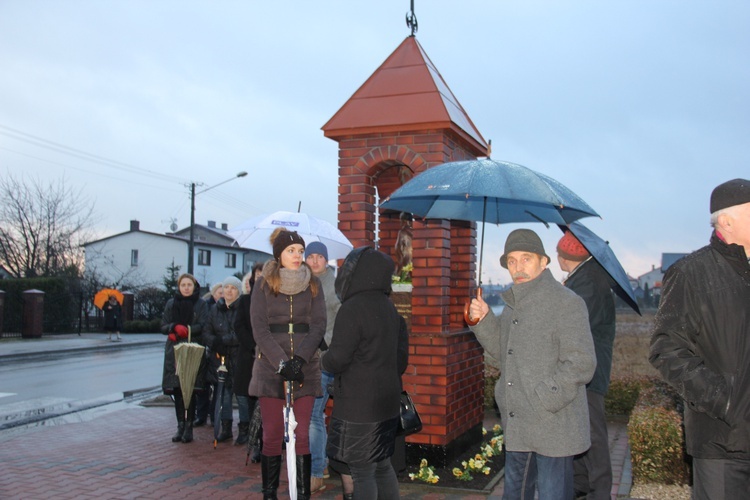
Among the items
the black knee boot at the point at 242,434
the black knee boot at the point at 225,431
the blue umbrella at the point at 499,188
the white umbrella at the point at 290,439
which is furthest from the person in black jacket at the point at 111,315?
the blue umbrella at the point at 499,188

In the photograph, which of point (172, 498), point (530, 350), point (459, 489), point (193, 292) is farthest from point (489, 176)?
point (193, 292)

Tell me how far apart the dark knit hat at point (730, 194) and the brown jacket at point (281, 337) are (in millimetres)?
2771

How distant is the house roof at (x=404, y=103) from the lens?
19.9 feet

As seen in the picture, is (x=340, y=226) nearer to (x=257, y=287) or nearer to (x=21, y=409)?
(x=257, y=287)

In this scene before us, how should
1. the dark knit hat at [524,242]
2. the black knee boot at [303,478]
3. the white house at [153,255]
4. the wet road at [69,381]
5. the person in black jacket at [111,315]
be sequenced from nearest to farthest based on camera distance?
the dark knit hat at [524,242], the black knee boot at [303,478], the wet road at [69,381], the person in black jacket at [111,315], the white house at [153,255]

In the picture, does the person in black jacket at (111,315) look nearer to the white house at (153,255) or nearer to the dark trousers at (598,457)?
the dark trousers at (598,457)

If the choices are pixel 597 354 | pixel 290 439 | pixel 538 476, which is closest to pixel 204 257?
pixel 290 439

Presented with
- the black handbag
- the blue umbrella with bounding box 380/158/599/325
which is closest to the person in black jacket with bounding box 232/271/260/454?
the blue umbrella with bounding box 380/158/599/325

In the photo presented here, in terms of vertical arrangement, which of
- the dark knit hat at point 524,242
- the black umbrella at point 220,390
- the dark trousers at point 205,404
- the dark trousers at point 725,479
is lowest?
the dark trousers at point 205,404

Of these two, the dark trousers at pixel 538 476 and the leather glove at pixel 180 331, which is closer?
the dark trousers at pixel 538 476

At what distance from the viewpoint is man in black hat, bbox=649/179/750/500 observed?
249 cm

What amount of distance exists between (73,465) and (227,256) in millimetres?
53164

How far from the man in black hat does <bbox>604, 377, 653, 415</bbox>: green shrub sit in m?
6.32

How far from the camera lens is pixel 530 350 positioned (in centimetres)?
352
